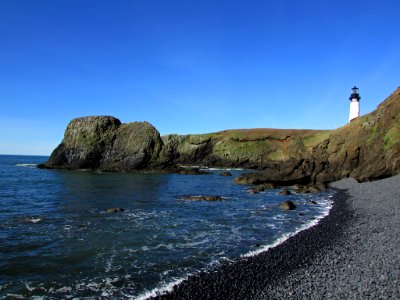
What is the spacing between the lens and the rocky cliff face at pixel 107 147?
78.4 metres

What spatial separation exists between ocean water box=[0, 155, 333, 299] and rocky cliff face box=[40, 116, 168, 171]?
45.8 metres

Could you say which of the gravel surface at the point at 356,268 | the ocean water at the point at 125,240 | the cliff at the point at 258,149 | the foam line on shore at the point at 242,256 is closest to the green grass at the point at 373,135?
the cliff at the point at 258,149

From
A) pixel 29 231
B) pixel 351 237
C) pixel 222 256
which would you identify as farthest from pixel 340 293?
pixel 29 231

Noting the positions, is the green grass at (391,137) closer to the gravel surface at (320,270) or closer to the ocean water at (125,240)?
the ocean water at (125,240)

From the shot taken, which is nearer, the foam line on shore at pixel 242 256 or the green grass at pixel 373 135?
the foam line on shore at pixel 242 256

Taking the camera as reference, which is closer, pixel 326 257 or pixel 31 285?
pixel 31 285

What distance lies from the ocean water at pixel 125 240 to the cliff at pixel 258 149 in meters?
15.6

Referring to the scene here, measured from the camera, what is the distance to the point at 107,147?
81750 millimetres

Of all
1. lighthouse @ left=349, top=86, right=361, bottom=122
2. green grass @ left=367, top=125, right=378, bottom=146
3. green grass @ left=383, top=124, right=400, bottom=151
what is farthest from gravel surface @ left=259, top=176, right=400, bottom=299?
lighthouse @ left=349, top=86, right=361, bottom=122

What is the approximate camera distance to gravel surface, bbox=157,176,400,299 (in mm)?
10211

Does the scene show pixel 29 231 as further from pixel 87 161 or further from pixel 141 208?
pixel 87 161

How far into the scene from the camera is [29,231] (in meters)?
19.3

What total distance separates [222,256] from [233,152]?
88.2m

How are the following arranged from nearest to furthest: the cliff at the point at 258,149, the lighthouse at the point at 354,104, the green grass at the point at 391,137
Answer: the green grass at the point at 391,137, the cliff at the point at 258,149, the lighthouse at the point at 354,104
